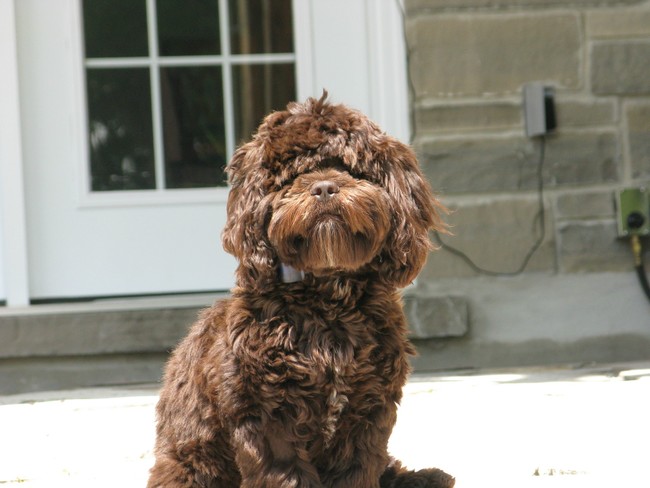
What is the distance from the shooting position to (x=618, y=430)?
3.37 metres

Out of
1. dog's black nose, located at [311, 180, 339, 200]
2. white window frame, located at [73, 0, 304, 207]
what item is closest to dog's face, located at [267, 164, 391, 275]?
dog's black nose, located at [311, 180, 339, 200]

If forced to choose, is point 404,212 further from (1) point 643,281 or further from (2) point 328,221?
(1) point 643,281

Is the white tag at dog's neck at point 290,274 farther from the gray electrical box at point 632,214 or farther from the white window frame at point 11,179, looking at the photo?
the gray electrical box at point 632,214

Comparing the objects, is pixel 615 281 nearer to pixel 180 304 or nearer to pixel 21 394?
pixel 180 304

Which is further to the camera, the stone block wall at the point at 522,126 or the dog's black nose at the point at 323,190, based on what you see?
the stone block wall at the point at 522,126

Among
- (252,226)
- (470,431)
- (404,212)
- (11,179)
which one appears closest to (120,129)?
(11,179)

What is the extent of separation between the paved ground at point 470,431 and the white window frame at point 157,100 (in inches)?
37.4

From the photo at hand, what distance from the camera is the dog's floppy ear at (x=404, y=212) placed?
92.1 inches

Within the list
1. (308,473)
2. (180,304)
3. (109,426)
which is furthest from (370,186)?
(180,304)

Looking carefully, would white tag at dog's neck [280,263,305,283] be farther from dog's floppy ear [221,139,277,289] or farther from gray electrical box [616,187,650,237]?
gray electrical box [616,187,650,237]

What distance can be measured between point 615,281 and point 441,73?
1290 millimetres

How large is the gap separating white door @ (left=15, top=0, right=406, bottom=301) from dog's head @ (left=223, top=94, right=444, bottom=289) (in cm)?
237

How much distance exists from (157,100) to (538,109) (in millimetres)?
1849

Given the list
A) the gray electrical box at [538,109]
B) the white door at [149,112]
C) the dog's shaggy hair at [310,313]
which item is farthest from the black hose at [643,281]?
the dog's shaggy hair at [310,313]
